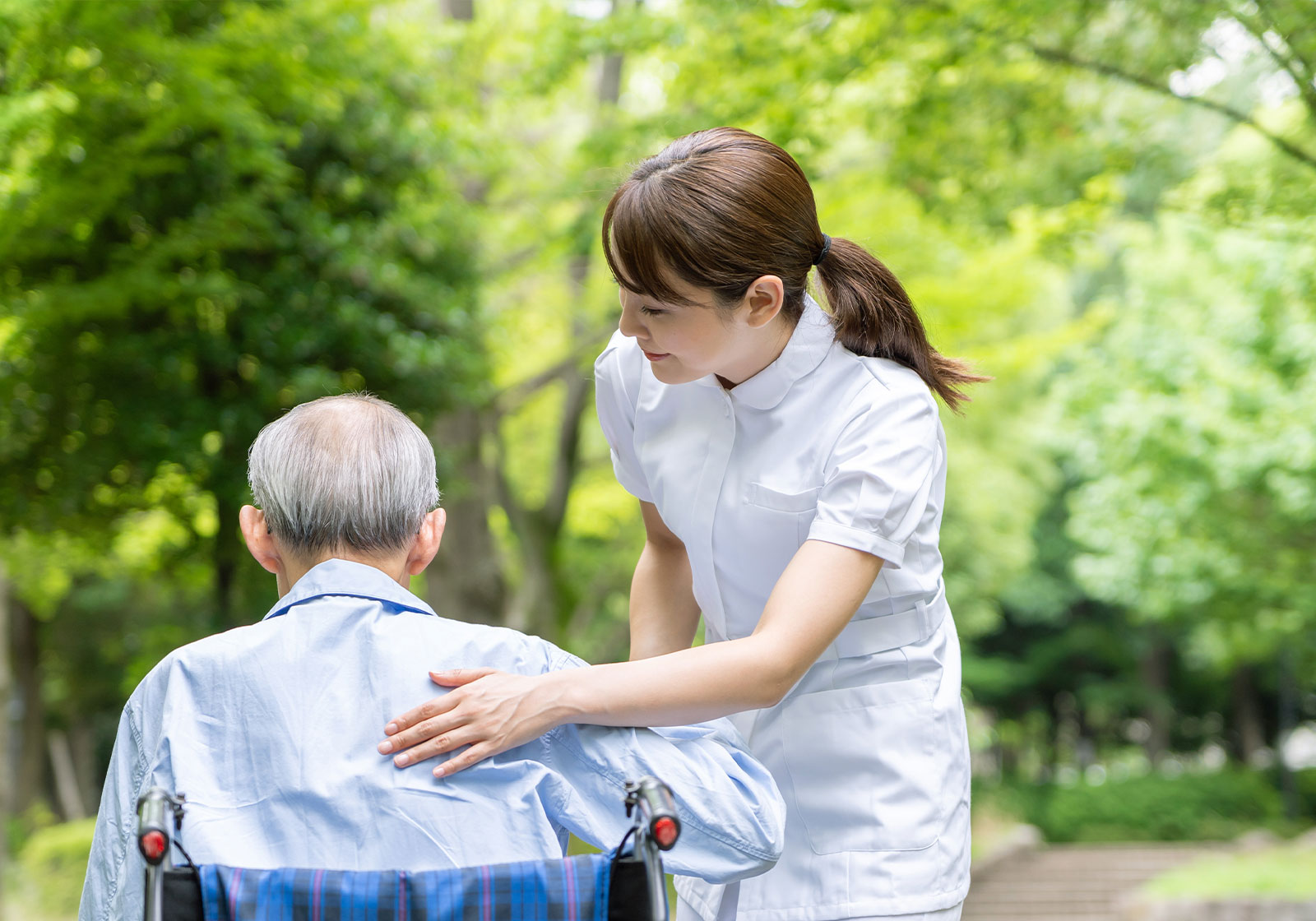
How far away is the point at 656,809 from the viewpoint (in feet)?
4.17

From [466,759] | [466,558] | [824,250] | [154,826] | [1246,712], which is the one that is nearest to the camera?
[154,826]

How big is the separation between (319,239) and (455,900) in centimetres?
507

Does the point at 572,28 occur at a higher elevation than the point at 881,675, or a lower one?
higher

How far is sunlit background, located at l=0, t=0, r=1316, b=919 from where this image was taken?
462 cm

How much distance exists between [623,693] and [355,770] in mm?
332

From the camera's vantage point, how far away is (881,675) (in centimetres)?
162

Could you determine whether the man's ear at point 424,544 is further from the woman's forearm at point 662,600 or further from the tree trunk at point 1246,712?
the tree trunk at point 1246,712

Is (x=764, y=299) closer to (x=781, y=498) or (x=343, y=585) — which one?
(x=781, y=498)

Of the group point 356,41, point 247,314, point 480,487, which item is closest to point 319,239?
point 247,314

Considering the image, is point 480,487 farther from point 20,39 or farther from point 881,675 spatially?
point 881,675

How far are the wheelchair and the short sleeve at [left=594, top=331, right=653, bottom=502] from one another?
67 cm

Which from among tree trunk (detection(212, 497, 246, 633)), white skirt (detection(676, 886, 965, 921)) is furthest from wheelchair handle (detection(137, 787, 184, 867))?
tree trunk (detection(212, 497, 246, 633))

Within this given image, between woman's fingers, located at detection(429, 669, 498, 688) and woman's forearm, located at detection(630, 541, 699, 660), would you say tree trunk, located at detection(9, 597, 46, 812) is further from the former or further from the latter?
woman's fingers, located at detection(429, 669, 498, 688)

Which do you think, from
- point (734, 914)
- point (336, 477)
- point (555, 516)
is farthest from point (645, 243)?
point (555, 516)
